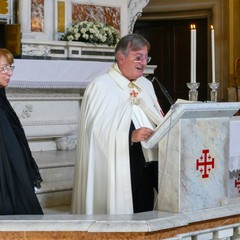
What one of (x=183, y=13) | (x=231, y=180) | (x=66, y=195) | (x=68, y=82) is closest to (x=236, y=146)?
(x=231, y=180)

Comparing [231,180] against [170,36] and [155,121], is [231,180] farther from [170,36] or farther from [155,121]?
[170,36]

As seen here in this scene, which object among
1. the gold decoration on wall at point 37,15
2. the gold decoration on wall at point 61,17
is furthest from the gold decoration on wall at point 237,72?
the gold decoration on wall at point 37,15

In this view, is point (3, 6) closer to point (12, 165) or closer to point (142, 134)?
point (12, 165)

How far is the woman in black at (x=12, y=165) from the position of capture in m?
4.09

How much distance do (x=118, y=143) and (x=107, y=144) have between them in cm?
8

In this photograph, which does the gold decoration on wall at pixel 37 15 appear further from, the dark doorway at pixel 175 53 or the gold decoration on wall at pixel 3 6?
the dark doorway at pixel 175 53

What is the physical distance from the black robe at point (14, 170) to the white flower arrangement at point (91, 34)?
4397mm

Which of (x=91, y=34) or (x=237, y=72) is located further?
(x=237, y=72)

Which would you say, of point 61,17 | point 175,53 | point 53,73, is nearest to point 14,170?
point 53,73

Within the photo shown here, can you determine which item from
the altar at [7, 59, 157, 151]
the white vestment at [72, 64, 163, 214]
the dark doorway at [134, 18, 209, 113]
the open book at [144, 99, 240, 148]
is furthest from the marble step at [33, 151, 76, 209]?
the dark doorway at [134, 18, 209, 113]

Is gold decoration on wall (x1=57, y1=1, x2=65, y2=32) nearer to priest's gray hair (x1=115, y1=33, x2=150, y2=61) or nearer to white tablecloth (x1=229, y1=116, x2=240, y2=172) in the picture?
white tablecloth (x1=229, y1=116, x2=240, y2=172)

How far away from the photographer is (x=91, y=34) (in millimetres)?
8625

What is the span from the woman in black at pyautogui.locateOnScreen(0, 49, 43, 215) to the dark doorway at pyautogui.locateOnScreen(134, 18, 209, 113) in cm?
807

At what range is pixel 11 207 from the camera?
162 inches
